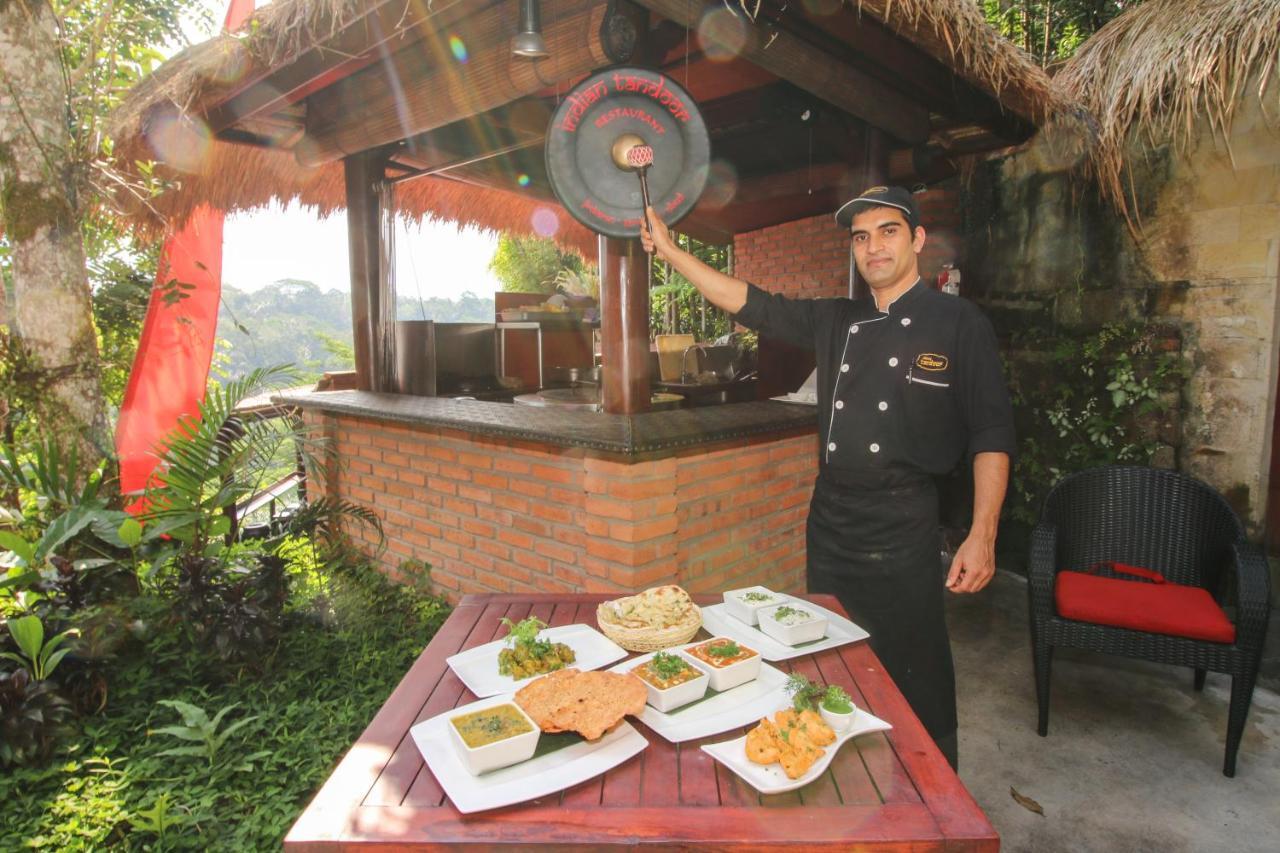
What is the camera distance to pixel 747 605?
1936 millimetres

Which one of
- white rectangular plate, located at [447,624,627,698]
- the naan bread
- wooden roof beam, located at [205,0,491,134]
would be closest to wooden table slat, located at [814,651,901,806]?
the naan bread

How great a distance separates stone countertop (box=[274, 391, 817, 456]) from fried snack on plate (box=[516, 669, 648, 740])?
5.40 feet

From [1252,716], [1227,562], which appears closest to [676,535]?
[1227,562]

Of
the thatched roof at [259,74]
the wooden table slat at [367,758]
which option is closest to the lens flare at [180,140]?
the thatched roof at [259,74]

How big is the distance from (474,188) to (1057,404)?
16.9ft


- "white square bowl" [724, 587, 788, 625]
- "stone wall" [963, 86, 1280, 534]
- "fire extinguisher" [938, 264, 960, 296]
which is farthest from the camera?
"fire extinguisher" [938, 264, 960, 296]

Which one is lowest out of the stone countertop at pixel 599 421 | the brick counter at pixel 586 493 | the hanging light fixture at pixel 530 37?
the brick counter at pixel 586 493

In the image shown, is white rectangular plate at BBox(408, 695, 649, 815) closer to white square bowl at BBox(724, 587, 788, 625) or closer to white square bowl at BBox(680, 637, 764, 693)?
white square bowl at BBox(680, 637, 764, 693)

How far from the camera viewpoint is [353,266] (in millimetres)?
5168

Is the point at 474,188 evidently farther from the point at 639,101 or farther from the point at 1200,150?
the point at 1200,150

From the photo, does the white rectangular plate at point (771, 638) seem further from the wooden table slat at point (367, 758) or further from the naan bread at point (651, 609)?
the wooden table slat at point (367, 758)

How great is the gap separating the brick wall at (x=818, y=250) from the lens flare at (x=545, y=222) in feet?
6.35

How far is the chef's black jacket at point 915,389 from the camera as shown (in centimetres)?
234

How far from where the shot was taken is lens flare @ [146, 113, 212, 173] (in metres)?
4.46
